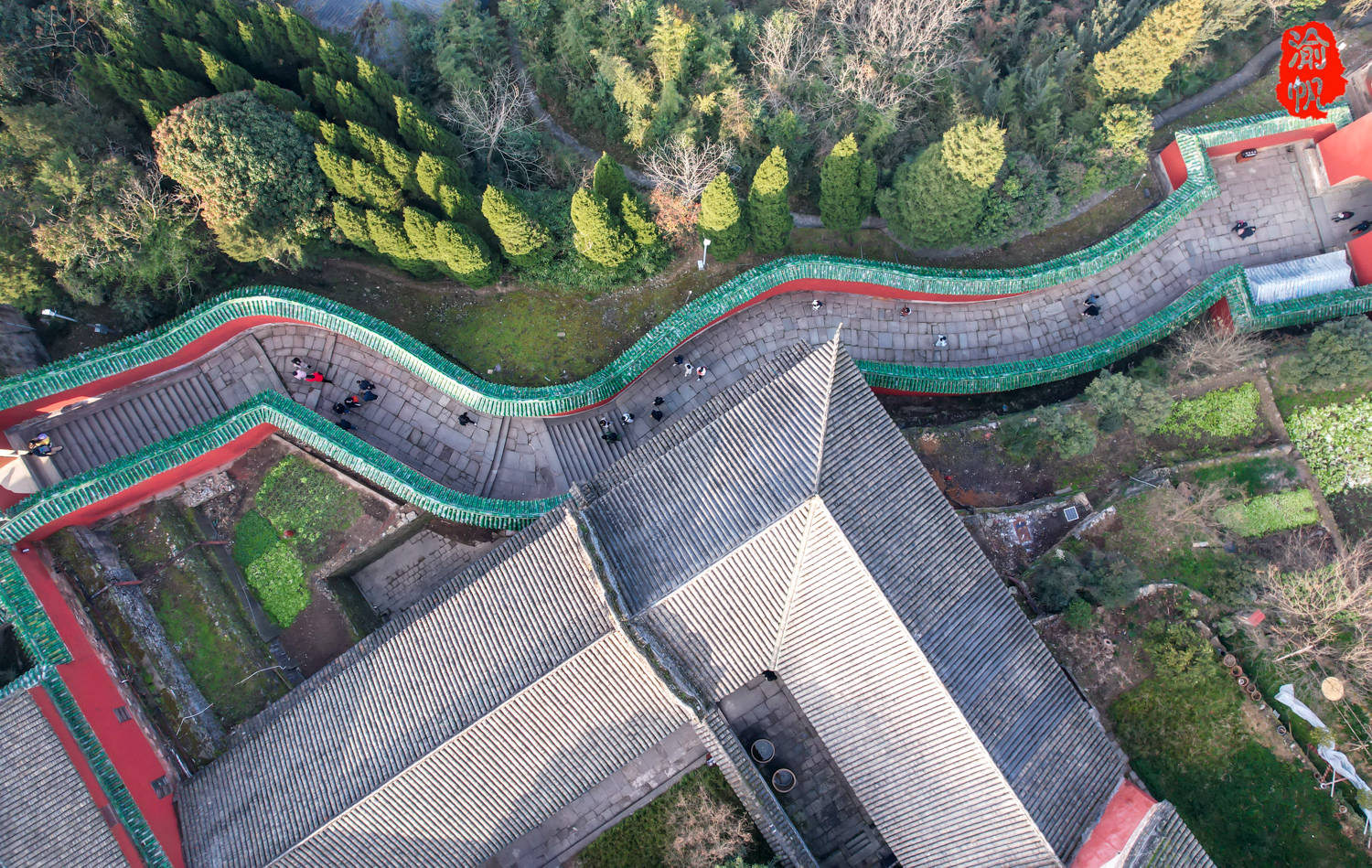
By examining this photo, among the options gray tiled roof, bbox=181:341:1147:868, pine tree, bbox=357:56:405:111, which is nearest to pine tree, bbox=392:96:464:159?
pine tree, bbox=357:56:405:111

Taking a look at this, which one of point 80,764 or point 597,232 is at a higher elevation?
point 597,232

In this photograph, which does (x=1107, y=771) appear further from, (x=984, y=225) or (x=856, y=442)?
(x=984, y=225)

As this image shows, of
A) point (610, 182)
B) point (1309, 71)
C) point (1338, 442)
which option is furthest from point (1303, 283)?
point (610, 182)

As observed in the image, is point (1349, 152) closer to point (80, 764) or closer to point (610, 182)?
point (610, 182)

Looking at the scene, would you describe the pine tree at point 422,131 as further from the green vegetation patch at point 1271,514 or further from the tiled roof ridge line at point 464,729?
the green vegetation patch at point 1271,514

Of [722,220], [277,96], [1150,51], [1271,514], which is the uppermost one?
[277,96]

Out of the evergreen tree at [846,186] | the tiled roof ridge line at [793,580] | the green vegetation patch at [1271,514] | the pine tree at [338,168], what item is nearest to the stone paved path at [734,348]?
the evergreen tree at [846,186]

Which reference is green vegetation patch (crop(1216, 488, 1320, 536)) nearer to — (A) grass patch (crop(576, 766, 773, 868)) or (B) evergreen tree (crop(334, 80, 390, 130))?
(A) grass patch (crop(576, 766, 773, 868))
